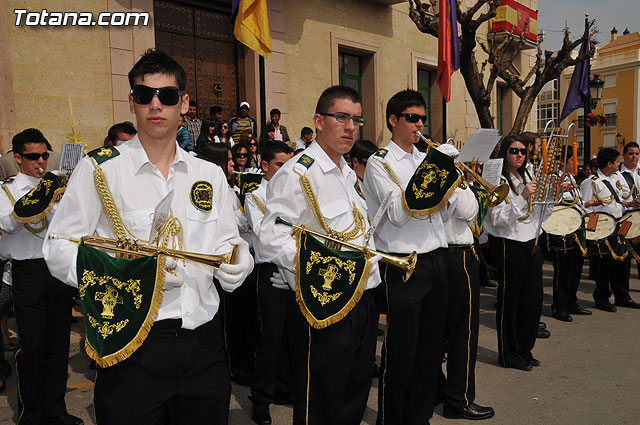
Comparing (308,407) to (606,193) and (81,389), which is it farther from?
(606,193)

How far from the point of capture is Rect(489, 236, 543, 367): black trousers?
5.20 m

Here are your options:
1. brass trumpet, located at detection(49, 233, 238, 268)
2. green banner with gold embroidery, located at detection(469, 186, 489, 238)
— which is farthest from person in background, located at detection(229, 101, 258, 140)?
brass trumpet, located at detection(49, 233, 238, 268)

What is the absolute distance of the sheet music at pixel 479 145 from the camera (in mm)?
4035

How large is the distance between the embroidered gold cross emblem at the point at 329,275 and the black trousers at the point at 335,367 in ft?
0.69

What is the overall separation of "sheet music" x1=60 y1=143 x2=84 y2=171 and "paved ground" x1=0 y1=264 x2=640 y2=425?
81.3 inches

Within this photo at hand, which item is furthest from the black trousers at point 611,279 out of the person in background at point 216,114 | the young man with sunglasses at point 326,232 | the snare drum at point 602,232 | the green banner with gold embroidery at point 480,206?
the person in background at point 216,114

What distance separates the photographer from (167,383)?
2178 mm

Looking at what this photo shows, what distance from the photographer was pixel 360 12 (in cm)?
1429

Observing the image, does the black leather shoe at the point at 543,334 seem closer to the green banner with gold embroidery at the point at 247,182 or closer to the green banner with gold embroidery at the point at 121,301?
the green banner with gold embroidery at the point at 247,182

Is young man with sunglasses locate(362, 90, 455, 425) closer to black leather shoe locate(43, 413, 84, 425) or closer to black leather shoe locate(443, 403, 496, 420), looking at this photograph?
black leather shoe locate(443, 403, 496, 420)

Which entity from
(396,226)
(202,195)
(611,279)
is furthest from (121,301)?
(611,279)

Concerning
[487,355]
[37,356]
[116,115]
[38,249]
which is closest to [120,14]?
[116,115]

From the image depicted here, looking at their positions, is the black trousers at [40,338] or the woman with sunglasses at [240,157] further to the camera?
the woman with sunglasses at [240,157]

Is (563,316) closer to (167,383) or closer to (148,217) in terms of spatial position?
(167,383)
